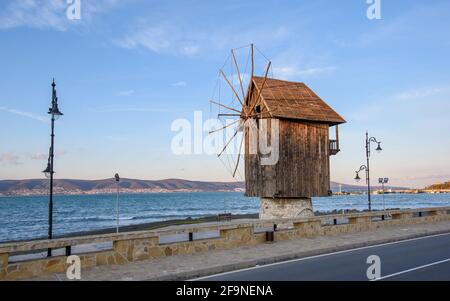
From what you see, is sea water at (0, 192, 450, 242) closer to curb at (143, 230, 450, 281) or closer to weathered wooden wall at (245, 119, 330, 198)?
weathered wooden wall at (245, 119, 330, 198)

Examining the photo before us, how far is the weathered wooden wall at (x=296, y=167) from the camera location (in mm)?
26469

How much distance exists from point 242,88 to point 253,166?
6.65m

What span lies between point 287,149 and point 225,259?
14892 millimetres

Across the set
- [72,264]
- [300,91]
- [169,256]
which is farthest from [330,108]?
[72,264]

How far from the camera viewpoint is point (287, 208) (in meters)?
27.4

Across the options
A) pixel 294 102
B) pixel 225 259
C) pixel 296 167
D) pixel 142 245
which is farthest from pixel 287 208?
pixel 142 245

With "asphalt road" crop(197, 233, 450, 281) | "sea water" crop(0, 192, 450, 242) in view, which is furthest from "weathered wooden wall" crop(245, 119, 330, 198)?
"sea water" crop(0, 192, 450, 242)

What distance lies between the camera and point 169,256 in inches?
522

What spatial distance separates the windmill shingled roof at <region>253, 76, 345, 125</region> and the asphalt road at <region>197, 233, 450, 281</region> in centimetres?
1313

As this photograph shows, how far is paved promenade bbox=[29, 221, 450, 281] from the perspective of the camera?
10.7 metres

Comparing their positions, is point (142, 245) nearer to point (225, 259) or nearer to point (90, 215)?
point (225, 259)

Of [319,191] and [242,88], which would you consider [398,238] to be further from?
[242,88]

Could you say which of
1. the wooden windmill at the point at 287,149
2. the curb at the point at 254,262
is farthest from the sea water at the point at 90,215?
the curb at the point at 254,262

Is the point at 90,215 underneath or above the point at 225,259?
underneath
